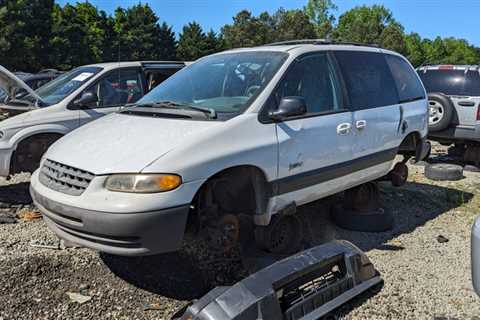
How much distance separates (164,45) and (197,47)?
6.01 metres

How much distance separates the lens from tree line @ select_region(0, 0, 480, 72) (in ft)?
110

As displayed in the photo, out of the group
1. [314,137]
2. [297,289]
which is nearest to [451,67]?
[314,137]

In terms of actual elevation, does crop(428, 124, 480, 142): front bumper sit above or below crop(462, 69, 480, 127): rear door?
below

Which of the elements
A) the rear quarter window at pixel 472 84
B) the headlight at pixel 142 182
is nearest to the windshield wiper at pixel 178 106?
the headlight at pixel 142 182

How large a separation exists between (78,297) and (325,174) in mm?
2320

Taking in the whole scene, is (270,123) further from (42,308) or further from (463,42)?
(463,42)

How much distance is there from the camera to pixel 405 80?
5453mm

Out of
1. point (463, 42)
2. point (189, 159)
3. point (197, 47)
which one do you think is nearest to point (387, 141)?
point (189, 159)

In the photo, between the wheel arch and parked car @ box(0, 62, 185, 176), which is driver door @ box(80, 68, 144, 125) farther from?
the wheel arch

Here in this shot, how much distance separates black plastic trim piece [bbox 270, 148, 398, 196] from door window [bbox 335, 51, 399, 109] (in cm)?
54

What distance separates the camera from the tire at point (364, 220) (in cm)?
491

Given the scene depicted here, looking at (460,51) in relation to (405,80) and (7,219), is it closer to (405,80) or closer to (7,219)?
(405,80)

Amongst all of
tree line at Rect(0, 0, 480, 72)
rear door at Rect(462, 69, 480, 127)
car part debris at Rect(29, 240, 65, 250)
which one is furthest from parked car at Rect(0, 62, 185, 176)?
tree line at Rect(0, 0, 480, 72)

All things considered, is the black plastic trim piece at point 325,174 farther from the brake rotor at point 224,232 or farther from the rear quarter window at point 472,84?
the rear quarter window at point 472,84
